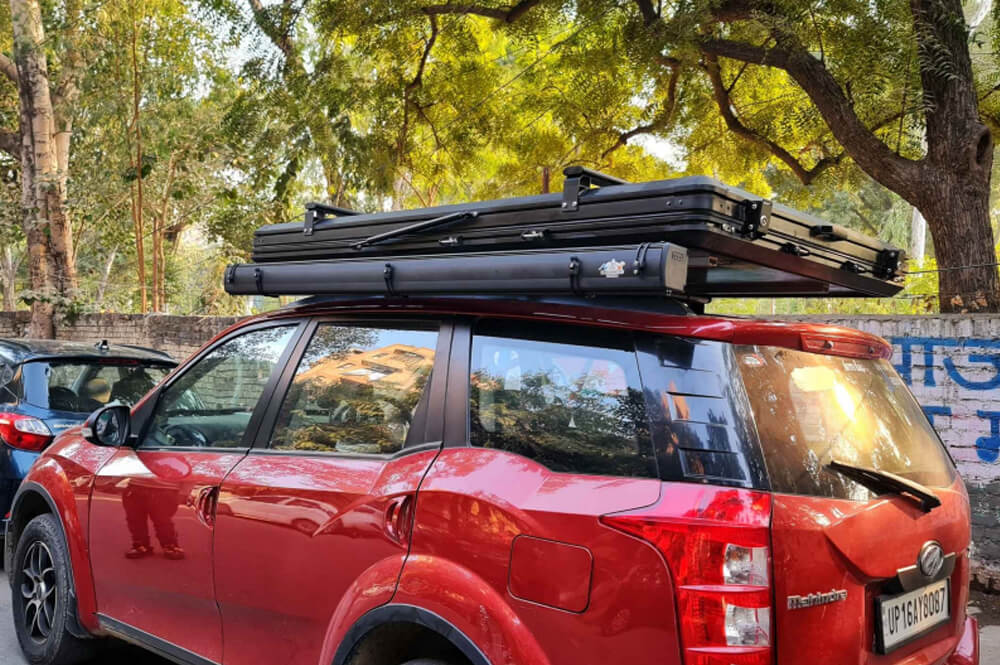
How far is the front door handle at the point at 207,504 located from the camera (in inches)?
129

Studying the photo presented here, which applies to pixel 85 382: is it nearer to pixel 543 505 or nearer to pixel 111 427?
pixel 111 427

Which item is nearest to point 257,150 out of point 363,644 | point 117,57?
point 117,57

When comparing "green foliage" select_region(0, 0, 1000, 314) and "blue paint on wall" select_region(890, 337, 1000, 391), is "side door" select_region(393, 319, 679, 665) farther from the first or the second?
"green foliage" select_region(0, 0, 1000, 314)

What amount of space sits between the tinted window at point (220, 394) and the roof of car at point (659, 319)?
0.72 meters

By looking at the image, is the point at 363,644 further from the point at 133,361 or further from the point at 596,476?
the point at 133,361

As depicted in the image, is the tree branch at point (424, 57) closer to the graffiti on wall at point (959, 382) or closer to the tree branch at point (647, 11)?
the tree branch at point (647, 11)

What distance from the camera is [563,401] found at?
255 cm

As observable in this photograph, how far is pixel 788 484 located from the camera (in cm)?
222

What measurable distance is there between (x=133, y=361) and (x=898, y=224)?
34.9m

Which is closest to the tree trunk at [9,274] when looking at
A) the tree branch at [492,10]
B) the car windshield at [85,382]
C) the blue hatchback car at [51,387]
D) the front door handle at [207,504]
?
the tree branch at [492,10]

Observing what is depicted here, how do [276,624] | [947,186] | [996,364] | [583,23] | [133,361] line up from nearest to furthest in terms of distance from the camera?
[276,624]
[996,364]
[133,361]
[947,186]
[583,23]

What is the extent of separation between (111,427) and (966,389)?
5.10 metres

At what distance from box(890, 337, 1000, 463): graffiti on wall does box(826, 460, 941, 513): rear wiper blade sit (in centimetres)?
362

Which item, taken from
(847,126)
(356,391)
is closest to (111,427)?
(356,391)
